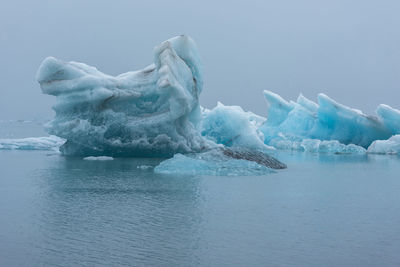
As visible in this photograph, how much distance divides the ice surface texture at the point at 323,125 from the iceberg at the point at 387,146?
559mm

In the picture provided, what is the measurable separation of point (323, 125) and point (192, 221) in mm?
19773

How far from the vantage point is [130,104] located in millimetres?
15141

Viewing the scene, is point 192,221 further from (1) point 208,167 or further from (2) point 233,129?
(2) point 233,129

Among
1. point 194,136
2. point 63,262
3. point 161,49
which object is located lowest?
point 63,262

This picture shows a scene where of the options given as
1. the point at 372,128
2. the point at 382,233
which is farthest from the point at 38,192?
the point at 372,128

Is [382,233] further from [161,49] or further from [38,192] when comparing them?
[161,49]

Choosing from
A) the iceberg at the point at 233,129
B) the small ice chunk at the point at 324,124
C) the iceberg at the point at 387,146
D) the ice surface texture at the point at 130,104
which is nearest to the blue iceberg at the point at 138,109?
the ice surface texture at the point at 130,104

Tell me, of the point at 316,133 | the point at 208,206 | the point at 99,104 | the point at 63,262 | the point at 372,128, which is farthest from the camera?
the point at 316,133

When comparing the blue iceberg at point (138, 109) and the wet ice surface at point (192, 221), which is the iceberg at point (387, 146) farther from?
the wet ice surface at point (192, 221)

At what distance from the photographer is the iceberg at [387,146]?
22848 mm

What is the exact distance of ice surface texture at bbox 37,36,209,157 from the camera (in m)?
14.4

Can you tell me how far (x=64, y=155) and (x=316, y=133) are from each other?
43.3 feet

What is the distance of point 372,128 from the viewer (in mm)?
23984

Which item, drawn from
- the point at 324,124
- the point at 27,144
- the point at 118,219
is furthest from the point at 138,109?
the point at 324,124
